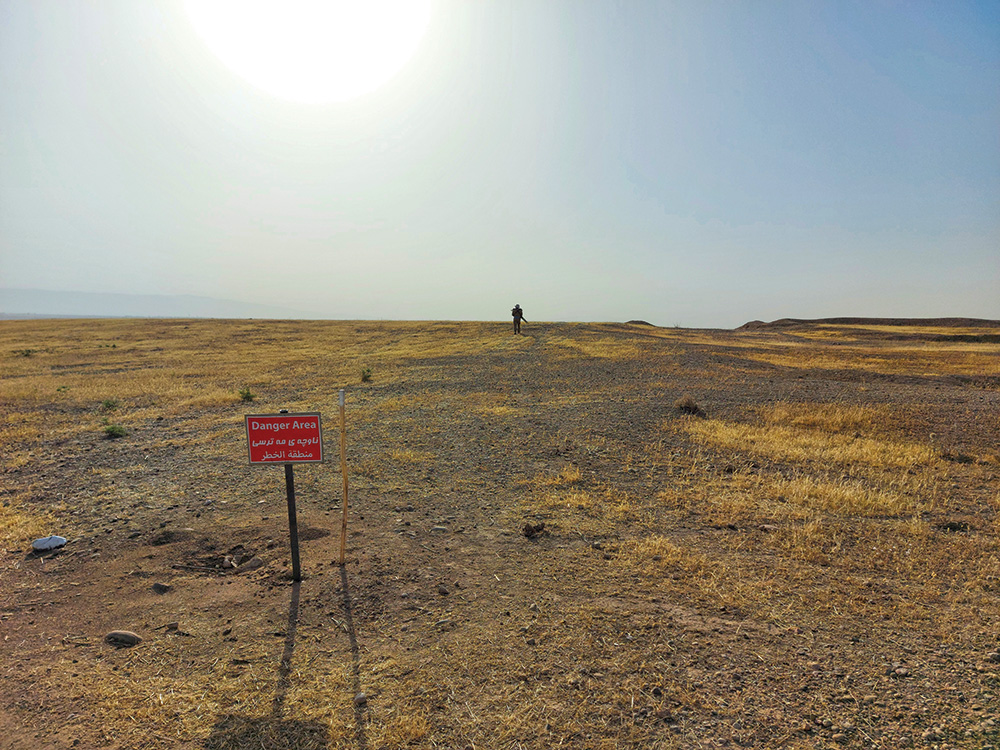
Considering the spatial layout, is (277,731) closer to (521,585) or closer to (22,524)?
(521,585)

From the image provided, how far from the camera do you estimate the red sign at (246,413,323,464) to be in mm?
5586

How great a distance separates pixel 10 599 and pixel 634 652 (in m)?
7.29

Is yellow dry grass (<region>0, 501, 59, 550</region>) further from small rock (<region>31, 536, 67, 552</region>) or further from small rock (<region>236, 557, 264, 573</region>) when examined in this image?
small rock (<region>236, 557, 264, 573</region>)

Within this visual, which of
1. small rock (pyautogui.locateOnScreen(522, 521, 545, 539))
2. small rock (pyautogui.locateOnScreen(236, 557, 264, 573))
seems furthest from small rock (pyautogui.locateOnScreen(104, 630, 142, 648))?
small rock (pyautogui.locateOnScreen(522, 521, 545, 539))

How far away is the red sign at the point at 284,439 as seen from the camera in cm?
559

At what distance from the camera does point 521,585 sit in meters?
5.77

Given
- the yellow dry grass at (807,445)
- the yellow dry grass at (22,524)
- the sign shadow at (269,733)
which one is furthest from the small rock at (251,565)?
the yellow dry grass at (807,445)

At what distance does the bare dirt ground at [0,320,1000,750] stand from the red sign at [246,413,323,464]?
1635 millimetres

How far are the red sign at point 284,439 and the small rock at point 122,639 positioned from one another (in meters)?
2.03

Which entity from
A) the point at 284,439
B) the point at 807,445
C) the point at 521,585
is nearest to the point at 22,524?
the point at 284,439

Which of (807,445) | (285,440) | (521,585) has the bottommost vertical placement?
(521,585)

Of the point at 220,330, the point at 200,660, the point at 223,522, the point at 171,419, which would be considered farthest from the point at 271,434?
the point at 220,330

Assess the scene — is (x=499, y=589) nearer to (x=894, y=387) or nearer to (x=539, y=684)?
(x=539, y=684)

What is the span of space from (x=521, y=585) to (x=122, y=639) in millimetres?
4314
